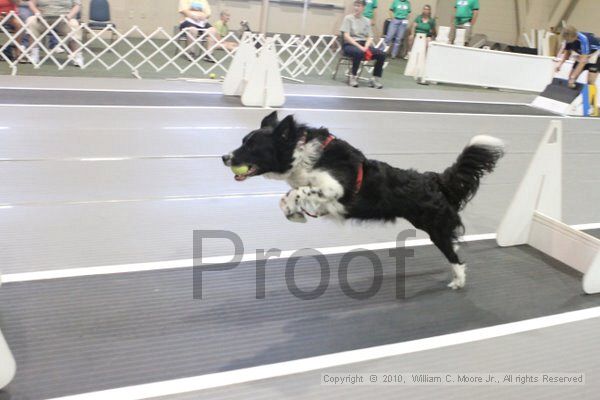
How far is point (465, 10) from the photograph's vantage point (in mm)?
14961

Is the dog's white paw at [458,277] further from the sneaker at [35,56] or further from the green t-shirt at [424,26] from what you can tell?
the green t-shirt at [424,26]

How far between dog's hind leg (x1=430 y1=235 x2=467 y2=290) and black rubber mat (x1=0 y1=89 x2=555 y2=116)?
523 cm

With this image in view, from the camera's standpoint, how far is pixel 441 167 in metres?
6.15

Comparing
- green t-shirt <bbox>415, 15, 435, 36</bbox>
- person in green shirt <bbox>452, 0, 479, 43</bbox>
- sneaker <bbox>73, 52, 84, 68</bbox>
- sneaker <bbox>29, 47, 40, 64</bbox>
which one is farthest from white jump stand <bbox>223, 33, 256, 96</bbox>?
person in green shirt <bbox>452, 0, 479, 43</bbox>

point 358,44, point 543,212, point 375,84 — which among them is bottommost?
point 543,212

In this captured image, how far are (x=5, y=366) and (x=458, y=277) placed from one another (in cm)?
263

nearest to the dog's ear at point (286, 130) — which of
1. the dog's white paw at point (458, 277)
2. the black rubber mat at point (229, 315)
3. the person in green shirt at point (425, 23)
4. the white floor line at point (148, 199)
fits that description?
the black rubber mat at point (229, 315)

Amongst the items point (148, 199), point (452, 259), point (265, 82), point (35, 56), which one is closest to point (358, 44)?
point (265, 82)

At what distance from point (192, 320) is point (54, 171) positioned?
9.13 ft

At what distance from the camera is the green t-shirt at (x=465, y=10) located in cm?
1485

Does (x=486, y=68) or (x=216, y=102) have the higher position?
(x=486, y=68)

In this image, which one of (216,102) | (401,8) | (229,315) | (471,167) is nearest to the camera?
(229,315)

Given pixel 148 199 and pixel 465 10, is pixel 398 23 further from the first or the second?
pixel 148 199

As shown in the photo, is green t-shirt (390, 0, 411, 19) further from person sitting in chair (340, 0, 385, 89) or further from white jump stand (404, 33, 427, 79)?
person sitting in chair (340, 0, 385, 89)
